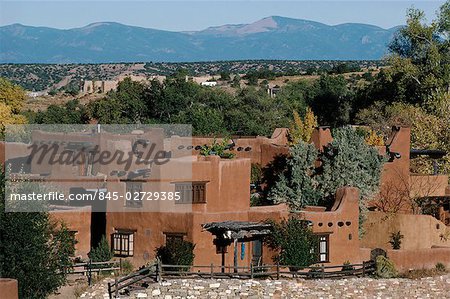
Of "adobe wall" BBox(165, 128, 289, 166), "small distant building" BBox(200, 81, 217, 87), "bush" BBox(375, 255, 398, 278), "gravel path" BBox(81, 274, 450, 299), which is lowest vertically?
"gravel path" BBox(81, 274, 450, 299)

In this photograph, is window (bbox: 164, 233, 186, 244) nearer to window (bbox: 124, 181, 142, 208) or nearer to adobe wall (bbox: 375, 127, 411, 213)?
window (bbox: 124, 181, 142, 208)

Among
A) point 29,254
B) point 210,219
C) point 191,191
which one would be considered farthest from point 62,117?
point 29,254

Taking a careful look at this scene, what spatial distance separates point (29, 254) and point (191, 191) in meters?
6.96

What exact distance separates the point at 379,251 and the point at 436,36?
35.9 m

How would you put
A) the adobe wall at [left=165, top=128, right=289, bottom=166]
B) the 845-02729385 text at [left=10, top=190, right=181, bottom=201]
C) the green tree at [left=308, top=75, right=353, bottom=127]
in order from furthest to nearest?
the green tree at [left=308, top=75, right=353, bottom=127], the adobe wall at [left=165, top=128, right=289, bottom=166], the 845-02729385 text at [left=10, top=190, right=181, bottom=201]

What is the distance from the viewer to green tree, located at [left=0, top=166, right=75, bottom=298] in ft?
109

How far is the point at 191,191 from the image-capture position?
38.1 meters

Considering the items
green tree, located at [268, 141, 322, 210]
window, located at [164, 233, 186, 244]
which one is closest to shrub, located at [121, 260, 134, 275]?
window, located at [164, 233, 186, 244]

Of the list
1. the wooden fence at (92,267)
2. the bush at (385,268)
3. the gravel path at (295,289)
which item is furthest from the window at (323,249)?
the wooden fence at (92,267)

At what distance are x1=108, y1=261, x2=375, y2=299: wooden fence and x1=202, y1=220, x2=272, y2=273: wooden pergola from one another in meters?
0.48

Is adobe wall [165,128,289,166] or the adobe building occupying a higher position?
adobe wall [165,128,289,166]

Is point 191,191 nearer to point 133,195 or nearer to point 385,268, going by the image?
point 133,195

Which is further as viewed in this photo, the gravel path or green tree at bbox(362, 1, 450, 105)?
green tree at bbox(362, 1, 450, 105)

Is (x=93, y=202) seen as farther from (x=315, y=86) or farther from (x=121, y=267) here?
(x=315, y=86)
